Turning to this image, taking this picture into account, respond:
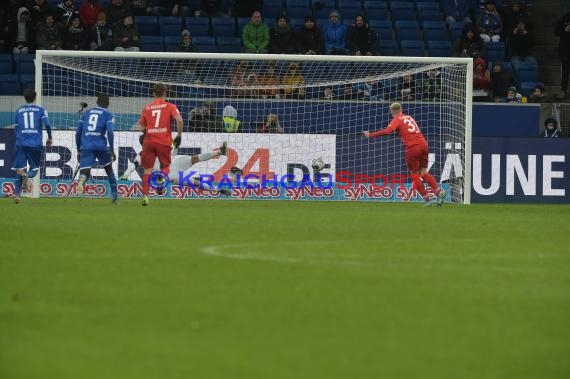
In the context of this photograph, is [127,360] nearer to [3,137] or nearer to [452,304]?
[452,304]

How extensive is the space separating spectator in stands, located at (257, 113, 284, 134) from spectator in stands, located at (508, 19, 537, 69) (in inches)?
285

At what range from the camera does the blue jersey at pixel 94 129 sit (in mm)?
21047

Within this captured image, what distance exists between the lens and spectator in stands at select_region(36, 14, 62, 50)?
27500 millimetres

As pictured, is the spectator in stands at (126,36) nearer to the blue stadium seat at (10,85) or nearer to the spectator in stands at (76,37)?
the spectator in stands at (76,37)

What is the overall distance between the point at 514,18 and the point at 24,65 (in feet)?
36.9

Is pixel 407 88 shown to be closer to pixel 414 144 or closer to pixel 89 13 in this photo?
pixel 414 144

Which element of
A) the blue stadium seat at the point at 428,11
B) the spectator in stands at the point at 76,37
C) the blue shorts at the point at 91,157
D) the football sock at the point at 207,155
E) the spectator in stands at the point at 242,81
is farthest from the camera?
the blue stadium seat at the point at 428,11

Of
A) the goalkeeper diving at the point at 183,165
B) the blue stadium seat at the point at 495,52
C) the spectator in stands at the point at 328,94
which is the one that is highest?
the blue stadium seat at the point at 495,52

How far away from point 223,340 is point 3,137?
59.3 ft

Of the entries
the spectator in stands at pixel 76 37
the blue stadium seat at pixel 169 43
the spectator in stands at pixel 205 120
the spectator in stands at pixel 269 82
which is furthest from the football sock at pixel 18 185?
the blue stadium seat at pixel 169 43

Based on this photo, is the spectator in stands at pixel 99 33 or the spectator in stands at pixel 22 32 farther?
the spectator in stands at pixel 22 32

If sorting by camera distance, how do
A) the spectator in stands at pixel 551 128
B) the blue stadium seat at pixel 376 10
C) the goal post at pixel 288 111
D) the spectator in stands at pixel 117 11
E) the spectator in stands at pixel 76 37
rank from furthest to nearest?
the blue stadium seat at pixel 376 10
the spectator in stands at pixel 117 11
the spectator in stands at pixel 76 37
the spectator in stands at pixel 551 128
the goal post at pixel 288 111

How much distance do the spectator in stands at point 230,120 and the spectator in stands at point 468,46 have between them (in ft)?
19.6

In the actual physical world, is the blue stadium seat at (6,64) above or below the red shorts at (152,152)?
above
